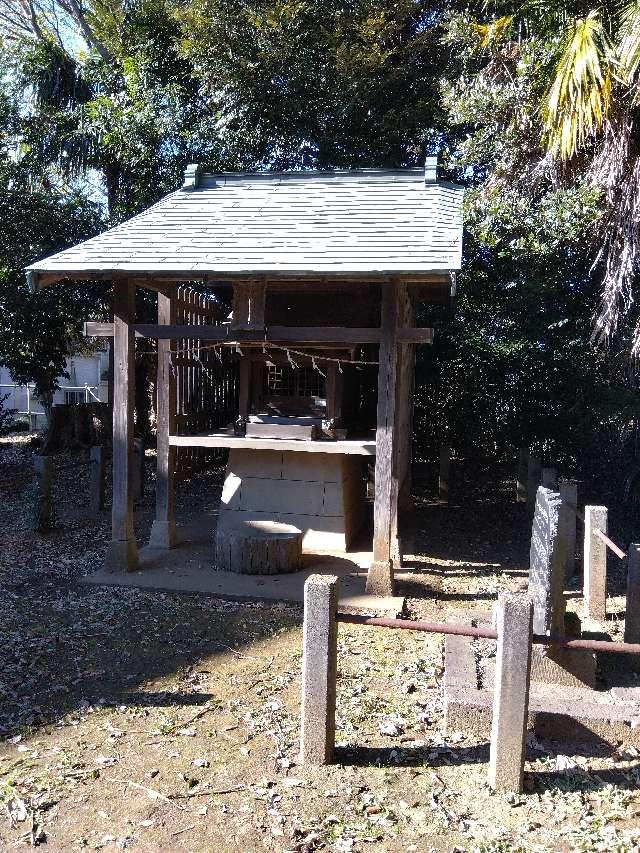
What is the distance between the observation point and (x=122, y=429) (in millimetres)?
7371

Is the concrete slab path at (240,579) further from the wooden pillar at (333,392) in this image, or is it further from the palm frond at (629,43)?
the palm frond at (629,43)

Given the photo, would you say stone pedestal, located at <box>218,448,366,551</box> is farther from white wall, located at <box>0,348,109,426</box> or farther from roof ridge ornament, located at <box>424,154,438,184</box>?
white wall, located at <box>0,348,109,426</box>

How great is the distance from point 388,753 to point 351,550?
4.42 m

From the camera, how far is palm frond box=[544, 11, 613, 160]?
23.2 feet

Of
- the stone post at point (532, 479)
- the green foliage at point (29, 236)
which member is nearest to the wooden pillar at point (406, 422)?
the stone post at point (532, 479)

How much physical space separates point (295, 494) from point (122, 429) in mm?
2286

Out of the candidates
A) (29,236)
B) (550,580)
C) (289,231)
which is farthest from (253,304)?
(29,236)

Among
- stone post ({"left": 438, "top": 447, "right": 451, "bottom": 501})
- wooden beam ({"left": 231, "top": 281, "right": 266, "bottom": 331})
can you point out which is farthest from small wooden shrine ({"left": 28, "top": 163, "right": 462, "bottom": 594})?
stone post ({"left": 438, "top": 447, "right": 451, "bottom": 501})

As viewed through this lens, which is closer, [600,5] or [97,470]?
[600,5]

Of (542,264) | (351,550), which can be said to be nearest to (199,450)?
(351,550)

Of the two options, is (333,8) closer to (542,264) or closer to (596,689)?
(542,264)

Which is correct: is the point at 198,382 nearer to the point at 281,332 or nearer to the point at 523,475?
the point at 281,332

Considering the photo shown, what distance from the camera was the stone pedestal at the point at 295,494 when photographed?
8.34 m

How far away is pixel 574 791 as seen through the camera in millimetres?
3682
